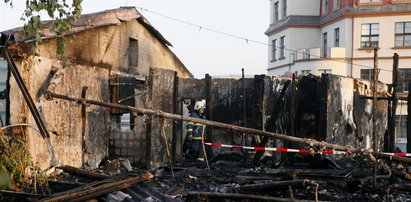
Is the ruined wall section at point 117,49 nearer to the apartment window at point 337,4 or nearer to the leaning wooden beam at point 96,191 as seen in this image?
the leaning wooden beam at point 96,191

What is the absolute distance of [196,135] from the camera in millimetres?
14023

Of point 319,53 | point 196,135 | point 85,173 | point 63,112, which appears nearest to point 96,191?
point 85,173

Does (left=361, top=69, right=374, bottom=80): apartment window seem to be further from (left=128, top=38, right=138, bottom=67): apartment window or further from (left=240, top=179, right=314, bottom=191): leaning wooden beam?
(left=240, top=179, right=314, bottom=191): leaning wooden beam

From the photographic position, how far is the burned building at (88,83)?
32.7 feet

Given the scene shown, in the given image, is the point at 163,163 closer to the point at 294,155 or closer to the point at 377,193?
the point at 294,155

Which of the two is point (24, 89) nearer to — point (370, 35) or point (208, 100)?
point (208, 100)

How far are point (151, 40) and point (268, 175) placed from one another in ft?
24.1

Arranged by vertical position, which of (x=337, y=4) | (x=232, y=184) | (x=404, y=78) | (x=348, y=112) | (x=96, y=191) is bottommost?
(x=232, y=184)

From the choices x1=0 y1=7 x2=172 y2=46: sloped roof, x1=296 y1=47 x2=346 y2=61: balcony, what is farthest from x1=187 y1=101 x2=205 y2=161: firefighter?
x1=296 y1=47 x2=346 y2=61: balcony

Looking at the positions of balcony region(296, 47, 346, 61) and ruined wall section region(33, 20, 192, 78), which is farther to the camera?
balcony region(296, 47, 346, 61)

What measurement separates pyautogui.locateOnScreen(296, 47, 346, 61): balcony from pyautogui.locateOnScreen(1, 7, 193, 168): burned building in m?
20.7

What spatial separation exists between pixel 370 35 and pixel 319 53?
147 inches

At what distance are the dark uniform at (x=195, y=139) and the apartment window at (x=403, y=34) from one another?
2279cm

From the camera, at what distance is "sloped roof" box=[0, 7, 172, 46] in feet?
31.4
